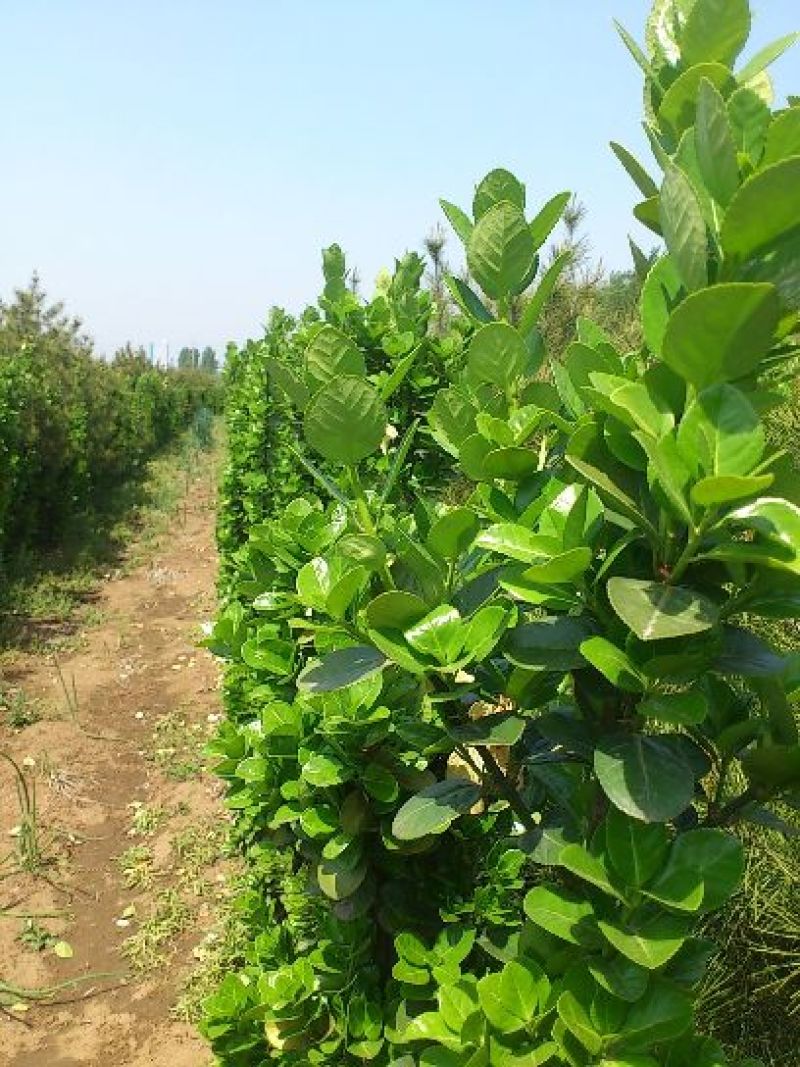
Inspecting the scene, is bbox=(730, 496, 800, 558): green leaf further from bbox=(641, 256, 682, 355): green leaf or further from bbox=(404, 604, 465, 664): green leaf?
bbox=(404, 604, 465, 664): green leaf

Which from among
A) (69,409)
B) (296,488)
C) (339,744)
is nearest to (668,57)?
(339,744)

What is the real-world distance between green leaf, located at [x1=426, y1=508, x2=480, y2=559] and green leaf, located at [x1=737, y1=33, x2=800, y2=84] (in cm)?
54

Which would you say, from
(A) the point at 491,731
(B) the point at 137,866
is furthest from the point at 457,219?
(B) the point at 137,866

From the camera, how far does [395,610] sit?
0.97 metres

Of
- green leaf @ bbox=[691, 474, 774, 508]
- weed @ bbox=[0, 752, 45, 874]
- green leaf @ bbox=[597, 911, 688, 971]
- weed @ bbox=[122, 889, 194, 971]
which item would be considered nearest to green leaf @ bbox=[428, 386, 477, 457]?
green leaf @ bbox=[691, 474, 774, 508]

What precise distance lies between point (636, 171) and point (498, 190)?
19cm

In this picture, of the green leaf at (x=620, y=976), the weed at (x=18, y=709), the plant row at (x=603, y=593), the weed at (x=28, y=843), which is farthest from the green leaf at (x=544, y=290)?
the weed at (x=18, y=709)

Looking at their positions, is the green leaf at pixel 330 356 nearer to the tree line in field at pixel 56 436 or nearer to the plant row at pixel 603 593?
the plant row at pixel 603 593

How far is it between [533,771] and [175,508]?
1424 centimetres

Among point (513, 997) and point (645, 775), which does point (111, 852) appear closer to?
point (513, 997)

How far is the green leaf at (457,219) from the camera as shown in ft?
3.54

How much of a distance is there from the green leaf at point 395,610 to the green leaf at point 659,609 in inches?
10.7

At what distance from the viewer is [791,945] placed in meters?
2.15

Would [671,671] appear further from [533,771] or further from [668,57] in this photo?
[668,57]
